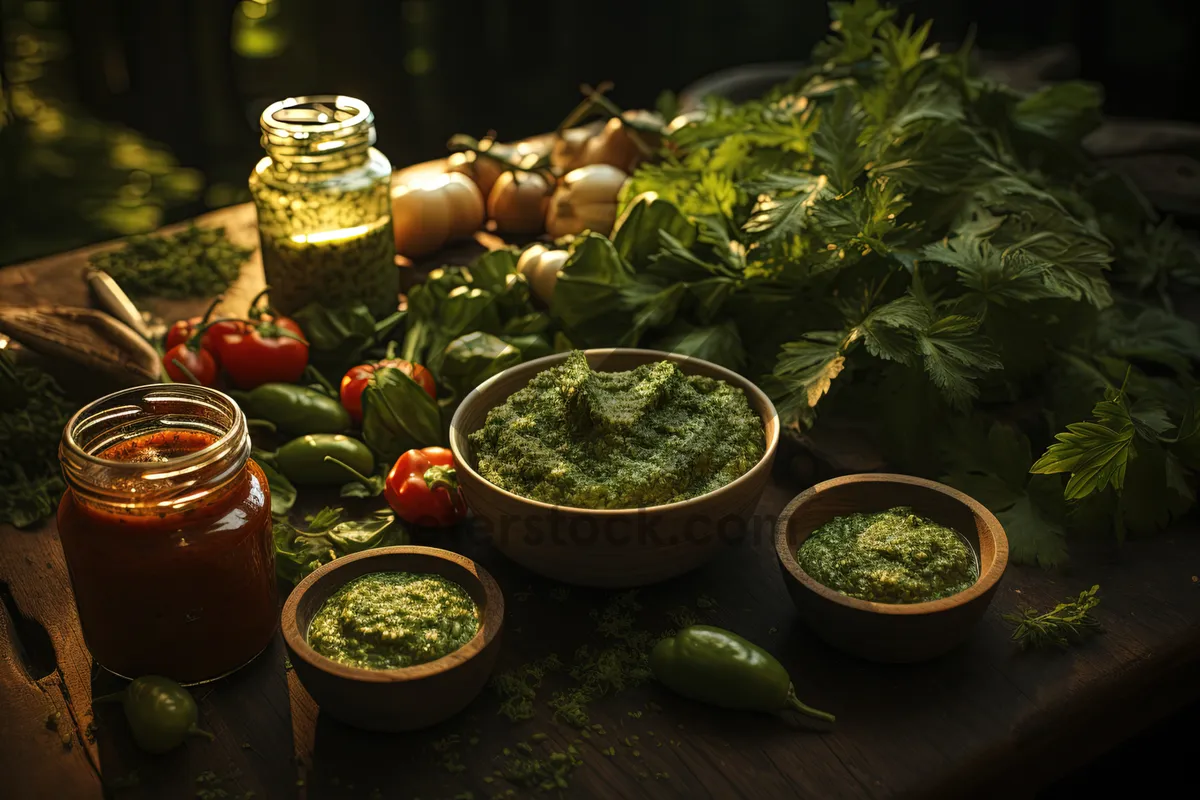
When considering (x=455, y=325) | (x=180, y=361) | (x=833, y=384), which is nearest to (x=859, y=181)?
(x=833, y=384)

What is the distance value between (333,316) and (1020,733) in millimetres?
1630

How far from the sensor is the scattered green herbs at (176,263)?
2.69 meters

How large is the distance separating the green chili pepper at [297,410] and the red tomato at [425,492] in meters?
0.29

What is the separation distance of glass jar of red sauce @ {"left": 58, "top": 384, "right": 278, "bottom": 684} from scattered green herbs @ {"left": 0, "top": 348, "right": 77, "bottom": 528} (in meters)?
0.45

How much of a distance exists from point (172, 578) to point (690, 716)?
753mm

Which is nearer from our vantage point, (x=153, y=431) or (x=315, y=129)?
(x=153, y=431)

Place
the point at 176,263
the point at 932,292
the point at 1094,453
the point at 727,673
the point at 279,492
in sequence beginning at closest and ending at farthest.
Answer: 1. the point at 727,673
2. the point at 1094,453
3. the point at 279,492
4. the point at 932,292
5. the point at 176,263

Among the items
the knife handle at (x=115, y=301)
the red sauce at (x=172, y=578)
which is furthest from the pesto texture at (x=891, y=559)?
the knife handle at (x=115, y=301)

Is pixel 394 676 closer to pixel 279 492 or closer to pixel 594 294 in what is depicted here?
pixel 279 492

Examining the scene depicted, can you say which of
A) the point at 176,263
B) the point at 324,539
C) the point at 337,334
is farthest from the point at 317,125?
the point at 324,539

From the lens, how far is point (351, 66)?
4.59 m

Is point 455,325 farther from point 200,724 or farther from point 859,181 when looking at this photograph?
point 200,724

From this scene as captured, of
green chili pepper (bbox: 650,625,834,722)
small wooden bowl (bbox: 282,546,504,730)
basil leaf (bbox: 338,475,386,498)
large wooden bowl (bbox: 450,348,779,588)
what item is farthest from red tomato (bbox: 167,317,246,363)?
green chili pepper (bbox: 650,625,834,722)

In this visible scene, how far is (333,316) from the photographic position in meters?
2.43
